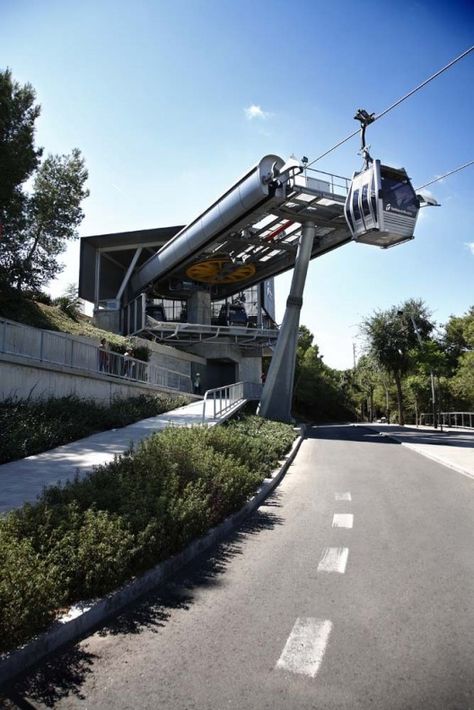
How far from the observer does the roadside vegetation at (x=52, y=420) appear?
10.5 metres

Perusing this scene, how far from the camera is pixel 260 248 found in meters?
36.5

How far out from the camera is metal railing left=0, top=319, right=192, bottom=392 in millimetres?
13258

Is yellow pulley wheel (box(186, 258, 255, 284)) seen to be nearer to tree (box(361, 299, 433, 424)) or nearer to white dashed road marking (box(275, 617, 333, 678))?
tree (box(361, 299, 433, 424))

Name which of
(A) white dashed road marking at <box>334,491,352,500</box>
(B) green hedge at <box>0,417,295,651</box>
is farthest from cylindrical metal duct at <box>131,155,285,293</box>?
(B) green hedge at <box>0,417,295,651</box>

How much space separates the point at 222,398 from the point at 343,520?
13.6 metres

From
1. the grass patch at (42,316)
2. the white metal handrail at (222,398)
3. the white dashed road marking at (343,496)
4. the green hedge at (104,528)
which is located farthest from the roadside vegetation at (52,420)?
the grass patch at (42,316)

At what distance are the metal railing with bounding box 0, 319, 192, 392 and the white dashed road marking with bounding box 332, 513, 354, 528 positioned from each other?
9.00 m

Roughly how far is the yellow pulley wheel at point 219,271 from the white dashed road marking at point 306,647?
35.7 meters

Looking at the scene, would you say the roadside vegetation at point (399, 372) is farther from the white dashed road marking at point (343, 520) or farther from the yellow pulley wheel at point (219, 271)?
the white dashed road marking at point (343, 520)

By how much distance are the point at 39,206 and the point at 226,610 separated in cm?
2937

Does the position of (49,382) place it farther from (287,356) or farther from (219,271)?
(219,271)


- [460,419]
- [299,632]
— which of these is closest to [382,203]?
[299,632]

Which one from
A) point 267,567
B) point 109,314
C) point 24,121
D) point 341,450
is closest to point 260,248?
point 109,314

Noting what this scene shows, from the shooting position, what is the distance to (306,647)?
3.60 meters
